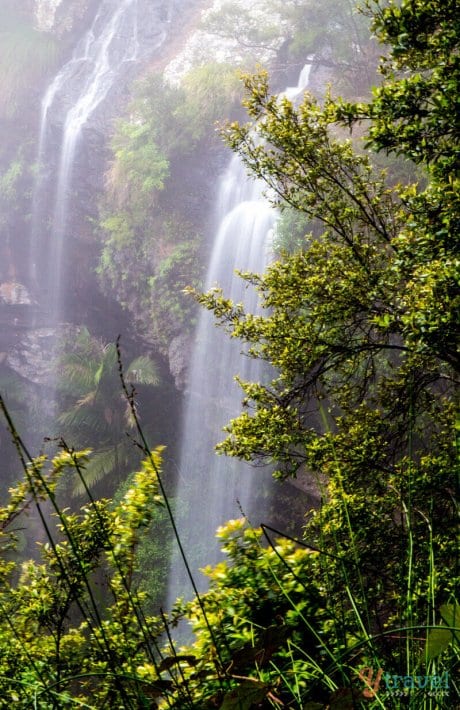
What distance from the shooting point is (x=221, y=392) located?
14891 millimetres

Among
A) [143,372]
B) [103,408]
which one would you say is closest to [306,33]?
[143,372]

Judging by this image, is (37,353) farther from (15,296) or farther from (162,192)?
(162,192)

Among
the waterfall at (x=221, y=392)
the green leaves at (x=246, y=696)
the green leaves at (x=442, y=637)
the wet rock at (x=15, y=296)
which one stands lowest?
the green leaves at (x=246, y=696)

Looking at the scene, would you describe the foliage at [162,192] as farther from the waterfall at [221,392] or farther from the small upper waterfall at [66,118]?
the small upper waterfall at [66,118]

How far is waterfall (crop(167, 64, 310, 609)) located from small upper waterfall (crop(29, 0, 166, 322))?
20.2ft

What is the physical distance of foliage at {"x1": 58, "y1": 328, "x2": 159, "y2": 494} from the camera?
14.6 meters

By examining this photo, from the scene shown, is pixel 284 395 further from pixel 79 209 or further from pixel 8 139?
pixel 8 139

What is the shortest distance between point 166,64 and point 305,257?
55.7ft

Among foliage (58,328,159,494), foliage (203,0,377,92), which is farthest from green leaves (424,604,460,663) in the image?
foliage (203,0,377,92)

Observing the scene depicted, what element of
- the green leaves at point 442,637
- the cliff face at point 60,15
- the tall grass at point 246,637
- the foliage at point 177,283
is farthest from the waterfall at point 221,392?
the green leaves at point 442,637

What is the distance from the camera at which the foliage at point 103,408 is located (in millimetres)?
14648

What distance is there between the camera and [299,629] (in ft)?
6.09

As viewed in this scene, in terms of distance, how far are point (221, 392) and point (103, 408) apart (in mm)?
3435

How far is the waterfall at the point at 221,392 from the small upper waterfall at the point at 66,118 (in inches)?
243
